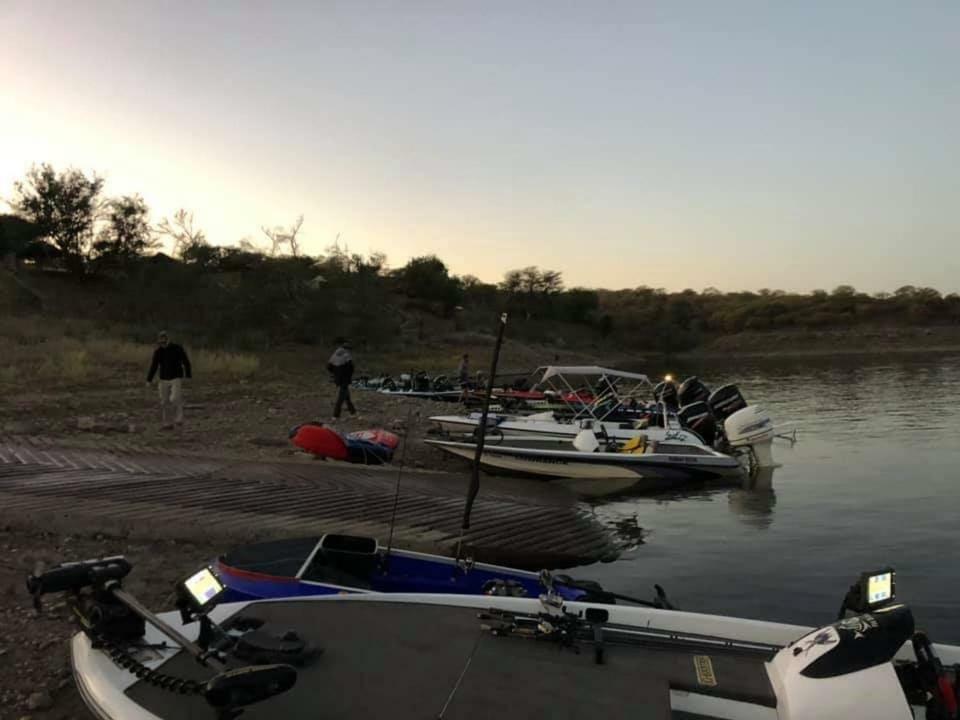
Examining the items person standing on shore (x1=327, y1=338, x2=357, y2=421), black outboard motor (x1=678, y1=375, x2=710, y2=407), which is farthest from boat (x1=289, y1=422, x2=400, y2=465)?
black outboard motor (x1=678, y1=375, x2=710, y2=407)

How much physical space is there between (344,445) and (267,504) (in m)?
4.15

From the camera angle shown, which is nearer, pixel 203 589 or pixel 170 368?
pixel 203 589

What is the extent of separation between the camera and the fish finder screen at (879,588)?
401 centimetres

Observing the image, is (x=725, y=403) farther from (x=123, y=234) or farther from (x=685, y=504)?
(x=123, y=234)

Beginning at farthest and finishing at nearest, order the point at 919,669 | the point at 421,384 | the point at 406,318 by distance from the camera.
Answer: the point at 406,318 < the point at 421,384 < the point at 919,669


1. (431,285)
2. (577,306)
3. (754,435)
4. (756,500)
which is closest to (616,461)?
(756,500)

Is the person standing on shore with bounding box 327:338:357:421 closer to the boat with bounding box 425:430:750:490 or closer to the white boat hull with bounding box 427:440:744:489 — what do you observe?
the boat with bounding box 425:430:750:490

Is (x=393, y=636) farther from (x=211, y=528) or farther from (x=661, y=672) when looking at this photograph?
(x=211, y=528)

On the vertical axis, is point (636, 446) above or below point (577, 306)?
below

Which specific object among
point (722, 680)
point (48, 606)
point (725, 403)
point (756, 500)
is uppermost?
point (725, 403)

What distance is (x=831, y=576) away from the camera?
9.55 m

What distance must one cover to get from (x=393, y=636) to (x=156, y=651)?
1299mm

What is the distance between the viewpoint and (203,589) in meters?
3.89

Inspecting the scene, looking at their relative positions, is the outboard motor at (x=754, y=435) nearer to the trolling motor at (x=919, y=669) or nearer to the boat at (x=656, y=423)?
the boat at (x=656, y=423)
